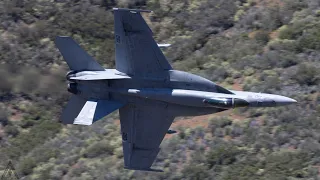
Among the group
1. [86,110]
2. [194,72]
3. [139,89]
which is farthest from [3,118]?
[139,89]

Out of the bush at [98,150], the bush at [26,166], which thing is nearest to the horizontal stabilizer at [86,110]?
the bush at [98,150]

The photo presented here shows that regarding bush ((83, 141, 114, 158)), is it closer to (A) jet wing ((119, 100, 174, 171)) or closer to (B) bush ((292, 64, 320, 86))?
(A) jet wing ((119, 100, 174, 171))

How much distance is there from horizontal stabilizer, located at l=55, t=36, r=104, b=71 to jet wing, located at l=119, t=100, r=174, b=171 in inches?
83.9

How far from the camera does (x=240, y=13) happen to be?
177ft

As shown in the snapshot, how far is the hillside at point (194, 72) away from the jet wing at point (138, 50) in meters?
6.69

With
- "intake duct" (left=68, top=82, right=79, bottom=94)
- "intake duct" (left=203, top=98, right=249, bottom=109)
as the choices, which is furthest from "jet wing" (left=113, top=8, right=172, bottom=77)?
"intake duct" (left=203, top=98, right=249, bottom=109)

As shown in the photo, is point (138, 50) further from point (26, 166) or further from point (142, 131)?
point (26, 166)

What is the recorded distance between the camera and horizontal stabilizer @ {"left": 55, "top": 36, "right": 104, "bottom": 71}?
1337 inches

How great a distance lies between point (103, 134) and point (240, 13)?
1392 centimetres

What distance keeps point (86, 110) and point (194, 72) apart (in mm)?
16423

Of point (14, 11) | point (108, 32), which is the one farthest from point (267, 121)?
point (14, 11)

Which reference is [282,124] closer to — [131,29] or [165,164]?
[165,164]

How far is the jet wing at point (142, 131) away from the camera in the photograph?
34.4 meters

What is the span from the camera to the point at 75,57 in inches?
1342
